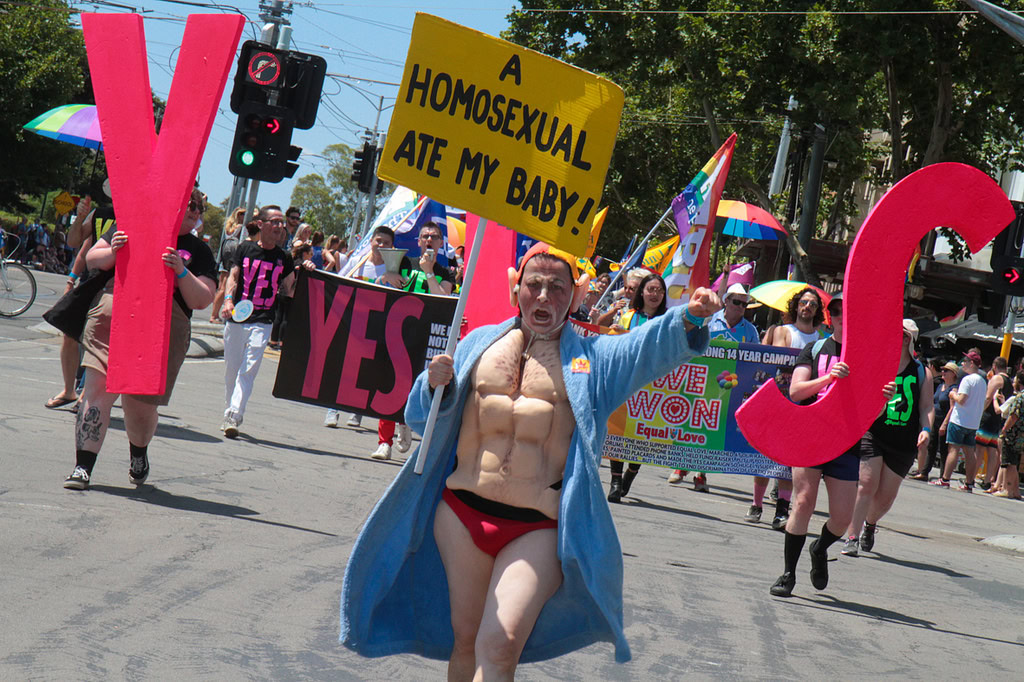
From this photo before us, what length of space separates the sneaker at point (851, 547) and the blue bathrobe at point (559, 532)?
5870 millimetres

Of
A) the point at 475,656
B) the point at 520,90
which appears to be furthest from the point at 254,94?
the point at 475,656

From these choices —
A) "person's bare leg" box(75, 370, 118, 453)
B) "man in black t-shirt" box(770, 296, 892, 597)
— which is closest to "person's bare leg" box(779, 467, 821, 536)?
"man in black t-shirt" box(770, 296, 892, 597)

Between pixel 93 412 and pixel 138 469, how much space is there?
23.9 inches

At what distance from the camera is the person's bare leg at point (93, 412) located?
7227mm

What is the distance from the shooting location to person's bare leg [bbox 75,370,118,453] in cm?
723

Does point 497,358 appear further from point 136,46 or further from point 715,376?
point 715,376

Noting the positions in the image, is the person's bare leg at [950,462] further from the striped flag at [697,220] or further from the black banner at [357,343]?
the black banner at [357,343]

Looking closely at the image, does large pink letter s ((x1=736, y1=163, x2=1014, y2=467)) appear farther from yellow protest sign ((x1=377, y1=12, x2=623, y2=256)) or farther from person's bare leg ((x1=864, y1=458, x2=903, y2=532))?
person's bare leg ((x1=864, y1=458, x2=903, y2=532))

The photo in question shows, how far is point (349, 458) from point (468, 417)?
681 cm

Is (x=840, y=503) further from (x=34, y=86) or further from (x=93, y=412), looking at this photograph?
(x=34, y=86)

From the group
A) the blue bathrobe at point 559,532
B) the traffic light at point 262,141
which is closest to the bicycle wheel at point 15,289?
the traffic light at point 262,141

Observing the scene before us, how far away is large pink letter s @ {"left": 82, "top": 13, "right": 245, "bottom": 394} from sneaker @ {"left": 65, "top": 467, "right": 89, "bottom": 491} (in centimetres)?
89

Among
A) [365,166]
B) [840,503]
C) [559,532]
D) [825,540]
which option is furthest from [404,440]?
[365,166]

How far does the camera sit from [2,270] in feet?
63.6
